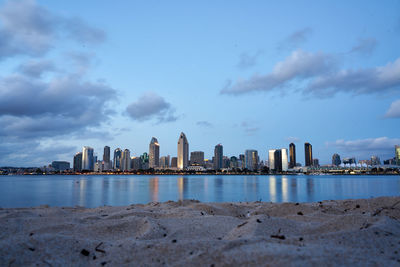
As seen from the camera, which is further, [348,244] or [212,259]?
[348,244]

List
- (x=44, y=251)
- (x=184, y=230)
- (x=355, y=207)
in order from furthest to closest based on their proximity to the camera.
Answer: (x=355, y=207) < (x=184, y=230) < (x=44, y=251)

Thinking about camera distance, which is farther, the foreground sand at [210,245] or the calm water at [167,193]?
the calm water at [167,193]

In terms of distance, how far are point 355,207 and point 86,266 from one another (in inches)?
330

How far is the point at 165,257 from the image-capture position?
311cm

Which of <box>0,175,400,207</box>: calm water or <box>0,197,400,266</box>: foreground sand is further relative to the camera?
<box>0,175,400,207</box>: calm water

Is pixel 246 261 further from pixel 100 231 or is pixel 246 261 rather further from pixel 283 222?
pixel 100 231

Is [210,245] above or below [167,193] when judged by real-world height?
above

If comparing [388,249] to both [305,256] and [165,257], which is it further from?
[165,257]

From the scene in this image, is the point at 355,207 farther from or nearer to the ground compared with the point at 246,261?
nearer to the ground

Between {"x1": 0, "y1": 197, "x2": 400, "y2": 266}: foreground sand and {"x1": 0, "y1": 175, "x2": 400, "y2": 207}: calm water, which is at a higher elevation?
{"x1": 0, "y1": 197, "x2": 400, "y2": 266}: foreground sand

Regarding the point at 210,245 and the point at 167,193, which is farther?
the point at 167,193

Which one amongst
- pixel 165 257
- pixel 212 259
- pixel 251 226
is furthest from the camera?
pixel 251 226

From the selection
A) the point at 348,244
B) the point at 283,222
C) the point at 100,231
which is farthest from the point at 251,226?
the point at 100,231

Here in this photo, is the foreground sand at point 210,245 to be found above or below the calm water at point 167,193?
above
